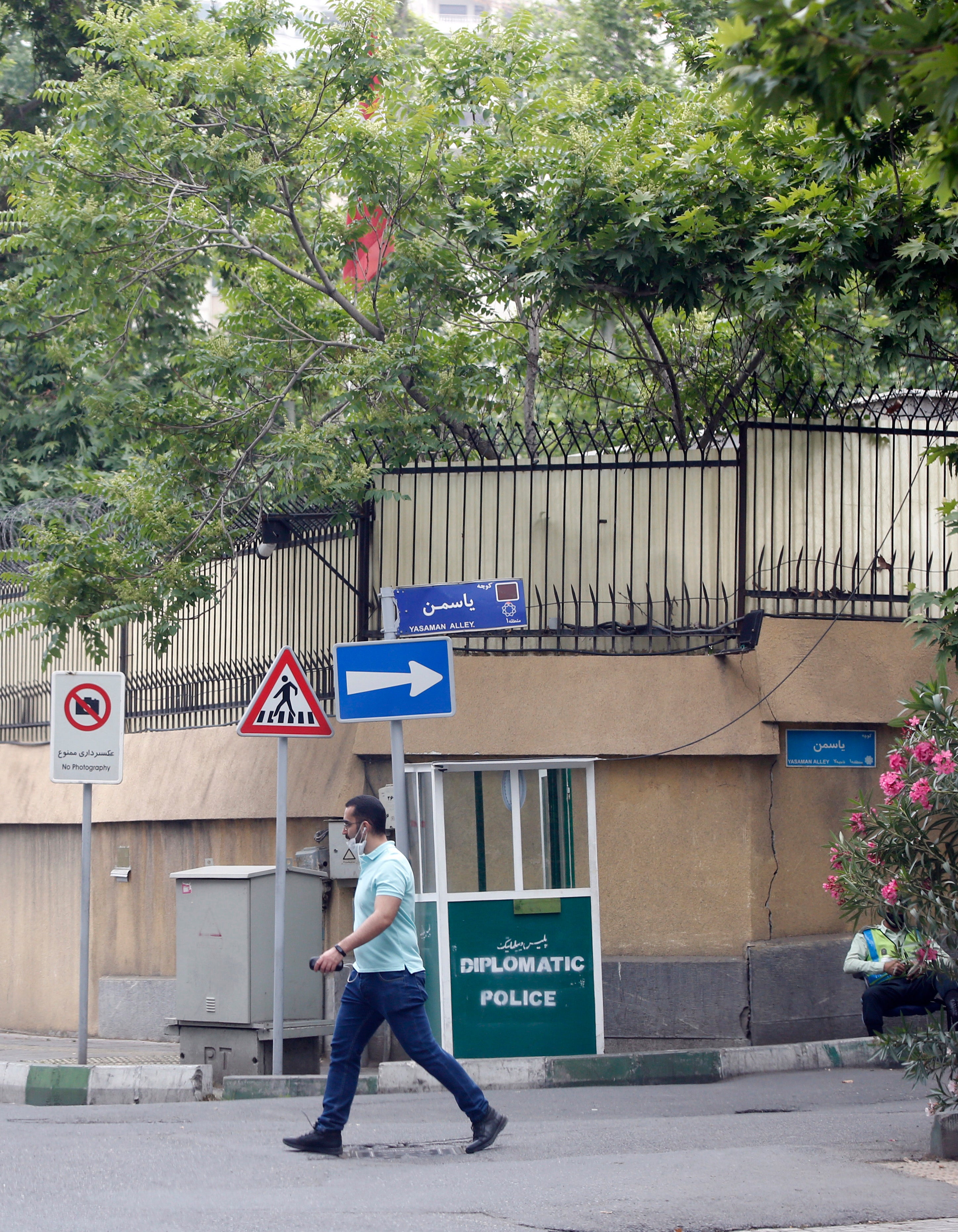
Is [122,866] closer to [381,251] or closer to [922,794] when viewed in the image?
[381,251]

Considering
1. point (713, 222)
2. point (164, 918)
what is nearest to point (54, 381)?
point (164, 918)

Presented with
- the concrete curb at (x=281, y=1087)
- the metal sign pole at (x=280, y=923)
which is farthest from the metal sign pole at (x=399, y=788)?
the concrete curb at (x=281, y=1087)

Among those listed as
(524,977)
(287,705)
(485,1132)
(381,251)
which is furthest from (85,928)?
(381,251)

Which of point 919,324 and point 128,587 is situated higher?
point 919,324

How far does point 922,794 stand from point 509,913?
3.14m

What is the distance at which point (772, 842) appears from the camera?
10.0 m

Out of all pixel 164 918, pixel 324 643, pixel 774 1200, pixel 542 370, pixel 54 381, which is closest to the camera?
pixel 774 1200

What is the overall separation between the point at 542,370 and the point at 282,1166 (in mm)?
9333

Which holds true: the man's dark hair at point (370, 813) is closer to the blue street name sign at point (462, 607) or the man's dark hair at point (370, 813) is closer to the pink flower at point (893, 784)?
the pink flower at point (893, 784)

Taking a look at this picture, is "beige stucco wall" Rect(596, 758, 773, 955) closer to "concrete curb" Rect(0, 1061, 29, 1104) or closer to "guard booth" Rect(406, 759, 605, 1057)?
"guard booth" Rect(406, 759, 605, 1057)

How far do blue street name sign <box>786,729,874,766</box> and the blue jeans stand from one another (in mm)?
4268

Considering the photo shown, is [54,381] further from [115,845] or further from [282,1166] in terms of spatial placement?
[282,1166]

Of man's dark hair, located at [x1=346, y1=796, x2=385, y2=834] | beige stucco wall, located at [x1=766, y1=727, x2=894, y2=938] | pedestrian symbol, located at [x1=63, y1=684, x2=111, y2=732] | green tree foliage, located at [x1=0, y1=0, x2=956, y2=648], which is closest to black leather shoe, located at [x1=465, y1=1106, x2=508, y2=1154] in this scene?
man's dark hair, located at [x1=346, y1=796, x2=385, y2=834]

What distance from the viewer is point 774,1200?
18.5 feet
